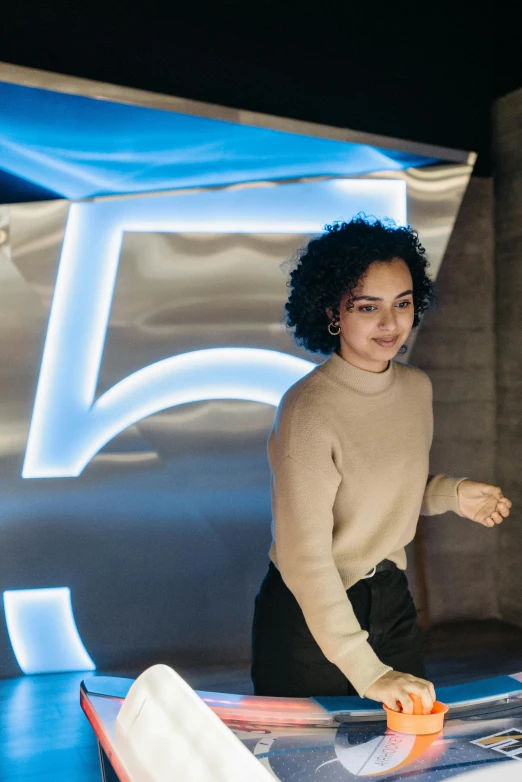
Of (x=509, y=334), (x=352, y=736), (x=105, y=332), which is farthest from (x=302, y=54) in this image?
(x=352, y=736)

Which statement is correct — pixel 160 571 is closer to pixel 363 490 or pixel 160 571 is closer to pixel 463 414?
pixel 463 414

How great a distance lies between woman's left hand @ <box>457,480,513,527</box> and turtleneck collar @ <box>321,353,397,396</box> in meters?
0.29

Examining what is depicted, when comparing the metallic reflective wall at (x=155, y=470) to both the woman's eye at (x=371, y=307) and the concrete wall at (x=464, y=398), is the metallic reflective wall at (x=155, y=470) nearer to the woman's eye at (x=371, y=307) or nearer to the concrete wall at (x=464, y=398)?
the concrete wall at (x=464, y=398)

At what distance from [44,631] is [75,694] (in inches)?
16.1

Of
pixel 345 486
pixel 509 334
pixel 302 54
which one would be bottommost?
pixel 345 486

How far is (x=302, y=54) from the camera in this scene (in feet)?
11.1

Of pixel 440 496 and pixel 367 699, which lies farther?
pixel 440 496

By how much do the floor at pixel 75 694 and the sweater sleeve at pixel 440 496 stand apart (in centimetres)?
166

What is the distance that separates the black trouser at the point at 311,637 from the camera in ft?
5.48

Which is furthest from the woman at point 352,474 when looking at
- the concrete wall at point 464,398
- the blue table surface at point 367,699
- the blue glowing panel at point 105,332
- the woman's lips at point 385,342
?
the concrete wall at point 464,398

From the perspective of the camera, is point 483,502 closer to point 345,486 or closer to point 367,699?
point 345,486

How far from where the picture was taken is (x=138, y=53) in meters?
2.96

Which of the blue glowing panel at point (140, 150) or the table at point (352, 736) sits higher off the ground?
the blue glowing panel at point (140, 150)

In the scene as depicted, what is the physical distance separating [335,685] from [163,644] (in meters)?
2.57
